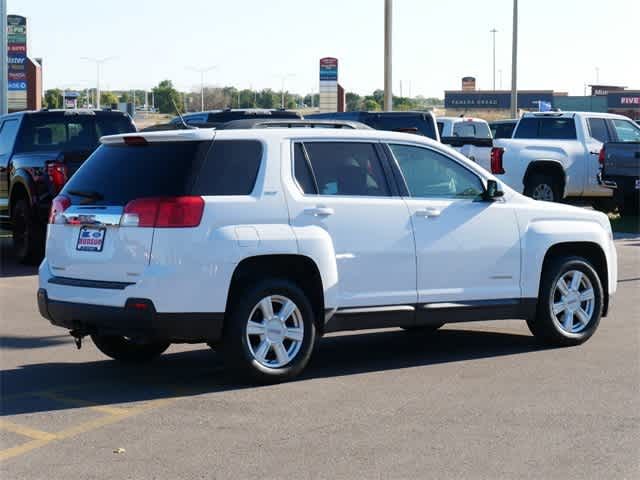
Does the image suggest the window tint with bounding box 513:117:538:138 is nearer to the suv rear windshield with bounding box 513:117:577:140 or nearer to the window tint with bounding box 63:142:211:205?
the suv rear windshield with bounding box 513:117:577:140

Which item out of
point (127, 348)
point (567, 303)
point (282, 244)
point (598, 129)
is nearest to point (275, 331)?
point (282, 244)

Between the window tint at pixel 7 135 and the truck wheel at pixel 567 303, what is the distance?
31.3ft

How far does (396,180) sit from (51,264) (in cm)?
268

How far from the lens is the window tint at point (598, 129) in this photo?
24.1 meters

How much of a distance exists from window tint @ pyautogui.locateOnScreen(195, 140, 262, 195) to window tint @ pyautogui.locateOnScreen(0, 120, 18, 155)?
30.5 feet

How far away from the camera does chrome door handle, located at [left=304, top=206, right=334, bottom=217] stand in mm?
8328

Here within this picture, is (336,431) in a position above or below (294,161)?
below

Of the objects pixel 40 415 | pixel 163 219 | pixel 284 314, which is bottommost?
pixel 40 415

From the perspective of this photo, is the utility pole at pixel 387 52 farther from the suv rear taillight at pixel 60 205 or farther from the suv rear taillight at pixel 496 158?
the suv rear taillight at pixel 60 205

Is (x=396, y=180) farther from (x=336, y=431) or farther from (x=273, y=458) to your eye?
(x=273, y=458)

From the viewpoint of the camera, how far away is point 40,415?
24.0 feet

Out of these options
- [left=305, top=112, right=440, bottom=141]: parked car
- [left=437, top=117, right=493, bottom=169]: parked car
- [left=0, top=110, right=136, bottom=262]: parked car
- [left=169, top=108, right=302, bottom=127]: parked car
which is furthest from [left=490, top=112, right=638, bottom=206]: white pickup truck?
[left=0, top=110, right=136, bottom=262]: parked car

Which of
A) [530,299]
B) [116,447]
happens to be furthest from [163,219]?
[530,299]

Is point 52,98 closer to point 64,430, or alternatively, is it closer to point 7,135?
Answer: point 7,135
